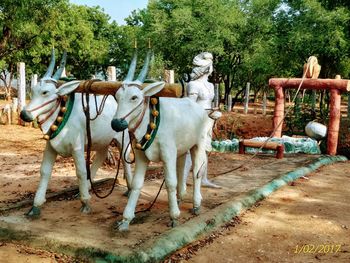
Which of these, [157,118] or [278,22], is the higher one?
[278,22]

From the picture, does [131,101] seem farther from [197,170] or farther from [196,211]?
[196,211]

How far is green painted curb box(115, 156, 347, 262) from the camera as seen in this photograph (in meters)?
4.42

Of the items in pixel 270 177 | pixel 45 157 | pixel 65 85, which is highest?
pixel 65 85

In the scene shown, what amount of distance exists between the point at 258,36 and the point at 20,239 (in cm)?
2579

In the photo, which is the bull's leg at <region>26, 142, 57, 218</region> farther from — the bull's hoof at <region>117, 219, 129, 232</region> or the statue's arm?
the statue's arm

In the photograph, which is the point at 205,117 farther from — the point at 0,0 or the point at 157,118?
the point at 0,0

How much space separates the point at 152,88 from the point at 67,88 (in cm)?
118

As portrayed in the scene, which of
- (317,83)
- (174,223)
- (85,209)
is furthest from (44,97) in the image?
(317,83)

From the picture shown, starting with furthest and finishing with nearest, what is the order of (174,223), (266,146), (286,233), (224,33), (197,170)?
(224,33) → (266,146) → (197,170) → (286,233) → (174,223)

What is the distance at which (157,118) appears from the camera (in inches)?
202

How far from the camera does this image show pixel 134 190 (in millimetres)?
5180

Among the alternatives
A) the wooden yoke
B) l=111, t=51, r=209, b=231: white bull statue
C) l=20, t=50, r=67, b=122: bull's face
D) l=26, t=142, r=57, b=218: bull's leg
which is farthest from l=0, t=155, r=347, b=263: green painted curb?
the wooden yoke

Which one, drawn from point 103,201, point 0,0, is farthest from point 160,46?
point 103,201
